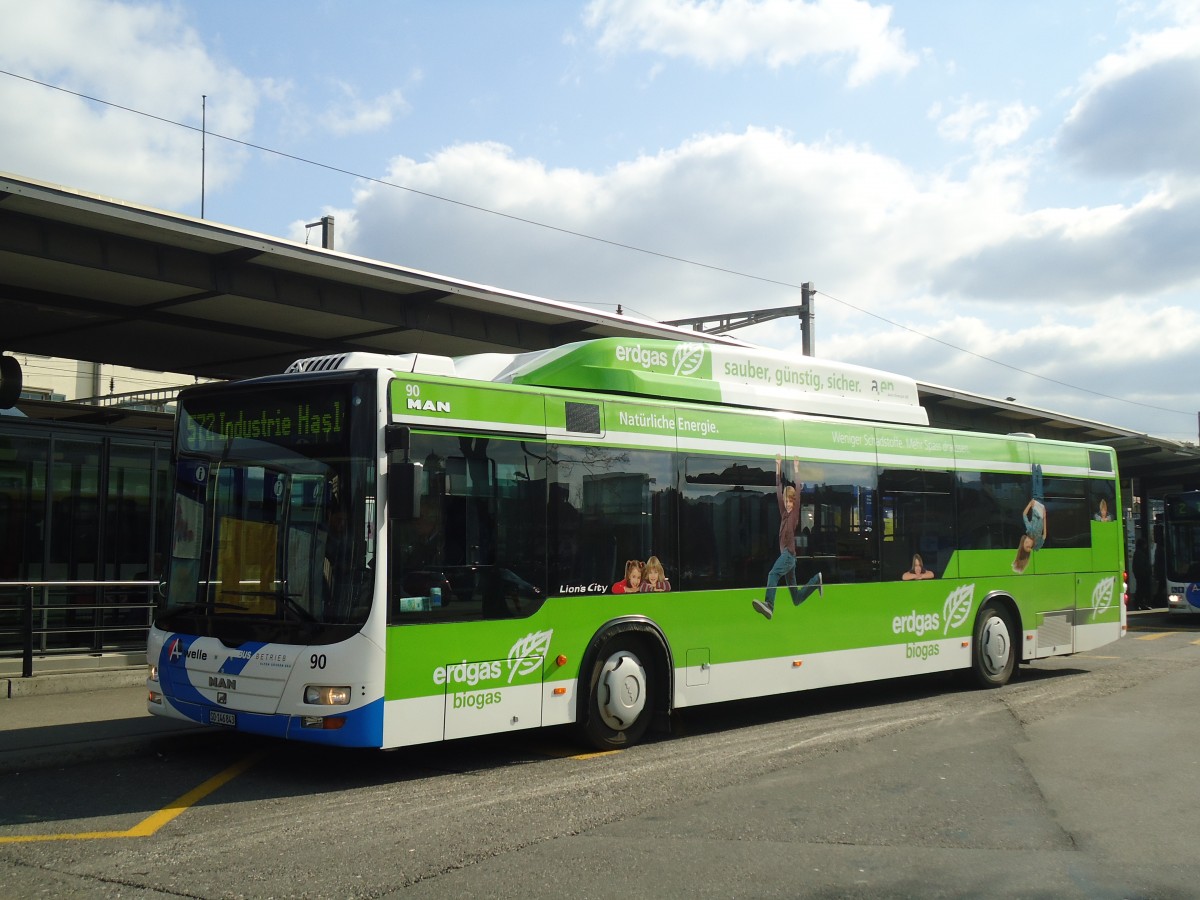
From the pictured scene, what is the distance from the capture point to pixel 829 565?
38.8ft

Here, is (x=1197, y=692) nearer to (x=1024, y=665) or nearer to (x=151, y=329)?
(x=1024, y=665)

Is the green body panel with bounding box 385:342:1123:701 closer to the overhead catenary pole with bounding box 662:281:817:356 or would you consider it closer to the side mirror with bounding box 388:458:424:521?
the side mirror with bounding box 388:458:424:521

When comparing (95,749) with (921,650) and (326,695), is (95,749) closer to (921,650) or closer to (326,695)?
(326,695)

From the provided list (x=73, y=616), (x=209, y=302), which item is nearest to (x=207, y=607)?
(x=209, y=302)

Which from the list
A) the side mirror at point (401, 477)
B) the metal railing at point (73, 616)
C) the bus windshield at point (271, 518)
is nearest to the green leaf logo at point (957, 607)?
the side mirror at point (401, 477)

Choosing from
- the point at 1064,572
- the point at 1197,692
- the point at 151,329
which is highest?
the point at 151,329

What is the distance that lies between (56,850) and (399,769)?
293 cm

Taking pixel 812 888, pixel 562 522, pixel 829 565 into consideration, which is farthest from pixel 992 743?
pixel 812 888

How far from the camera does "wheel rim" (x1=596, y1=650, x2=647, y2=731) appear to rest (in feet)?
31.6

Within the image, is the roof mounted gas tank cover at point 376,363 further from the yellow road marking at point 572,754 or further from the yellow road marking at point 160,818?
the yellow road marking at point 572,754

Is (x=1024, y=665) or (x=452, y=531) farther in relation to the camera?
(x=1024, y=665)

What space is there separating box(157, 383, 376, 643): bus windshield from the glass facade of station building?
6365 millimetres

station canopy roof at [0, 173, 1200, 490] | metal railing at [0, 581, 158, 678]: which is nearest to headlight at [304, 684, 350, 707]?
station canopy roof at [0, 173, 1200, 490]

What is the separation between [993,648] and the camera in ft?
46.6
